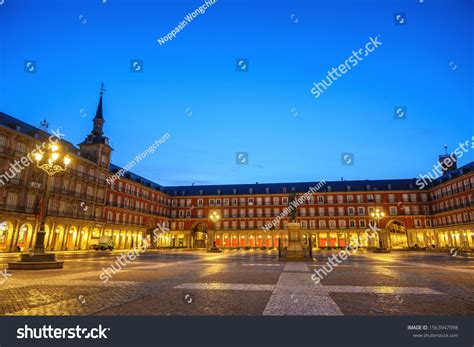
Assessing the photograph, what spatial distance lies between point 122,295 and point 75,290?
5.21 ft

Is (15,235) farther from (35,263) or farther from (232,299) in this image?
(232,299)

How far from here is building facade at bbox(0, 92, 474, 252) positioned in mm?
32844

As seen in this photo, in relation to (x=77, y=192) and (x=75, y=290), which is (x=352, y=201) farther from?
(x=75, y=290)

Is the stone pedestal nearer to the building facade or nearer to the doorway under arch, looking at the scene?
the building facade

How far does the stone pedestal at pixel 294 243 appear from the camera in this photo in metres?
21.5

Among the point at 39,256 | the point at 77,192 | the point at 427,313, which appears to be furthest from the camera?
the point at 77,192

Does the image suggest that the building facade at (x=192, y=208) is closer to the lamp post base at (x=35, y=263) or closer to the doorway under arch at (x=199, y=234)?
the doorway under arch at (x=199, y=234)

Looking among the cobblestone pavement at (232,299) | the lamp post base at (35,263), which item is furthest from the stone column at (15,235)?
the cobblestone pavement at (232,299)

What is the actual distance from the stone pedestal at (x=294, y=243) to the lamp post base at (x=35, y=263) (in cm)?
1482

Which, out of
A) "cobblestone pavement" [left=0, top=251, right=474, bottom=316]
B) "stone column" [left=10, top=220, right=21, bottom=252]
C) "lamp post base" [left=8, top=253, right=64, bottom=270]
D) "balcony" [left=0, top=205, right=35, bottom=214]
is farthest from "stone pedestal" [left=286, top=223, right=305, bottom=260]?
"balcony" [left=0, top=205, right=35, bottom=214]

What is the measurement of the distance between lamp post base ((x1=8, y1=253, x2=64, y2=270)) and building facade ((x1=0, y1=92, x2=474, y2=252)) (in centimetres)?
2201

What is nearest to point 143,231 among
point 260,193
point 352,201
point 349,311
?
point 260,193

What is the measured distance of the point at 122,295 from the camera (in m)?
6.80

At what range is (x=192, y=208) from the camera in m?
68.7
